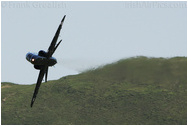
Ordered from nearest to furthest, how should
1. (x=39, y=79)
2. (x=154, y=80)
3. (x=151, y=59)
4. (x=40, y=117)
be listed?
(x=39, y=79) → (x=154, y=80) → (x=151, y=59) → (x=40, y=117)

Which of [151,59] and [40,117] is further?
[40,117]

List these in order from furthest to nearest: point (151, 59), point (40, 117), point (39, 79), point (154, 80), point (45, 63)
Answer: point (40, 117)
point (151, 59)
point (154, 80)
point (39, 79)
point (45, 63)

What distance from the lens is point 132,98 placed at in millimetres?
197625

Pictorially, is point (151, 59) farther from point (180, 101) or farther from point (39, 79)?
point (180, 101)

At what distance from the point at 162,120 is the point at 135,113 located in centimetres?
1396

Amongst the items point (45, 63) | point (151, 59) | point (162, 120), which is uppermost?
point (45, 63)

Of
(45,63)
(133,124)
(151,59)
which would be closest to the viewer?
(45,63)

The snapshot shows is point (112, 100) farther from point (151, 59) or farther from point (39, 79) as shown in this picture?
point (39, 79)

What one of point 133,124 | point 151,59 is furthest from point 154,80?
point 133,124

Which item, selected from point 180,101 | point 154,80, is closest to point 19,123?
point 180,101

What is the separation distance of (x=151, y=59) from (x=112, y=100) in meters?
98.5

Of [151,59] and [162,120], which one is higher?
[151,59]

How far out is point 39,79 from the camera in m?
59.0

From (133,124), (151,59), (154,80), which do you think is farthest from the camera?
(133,124)
